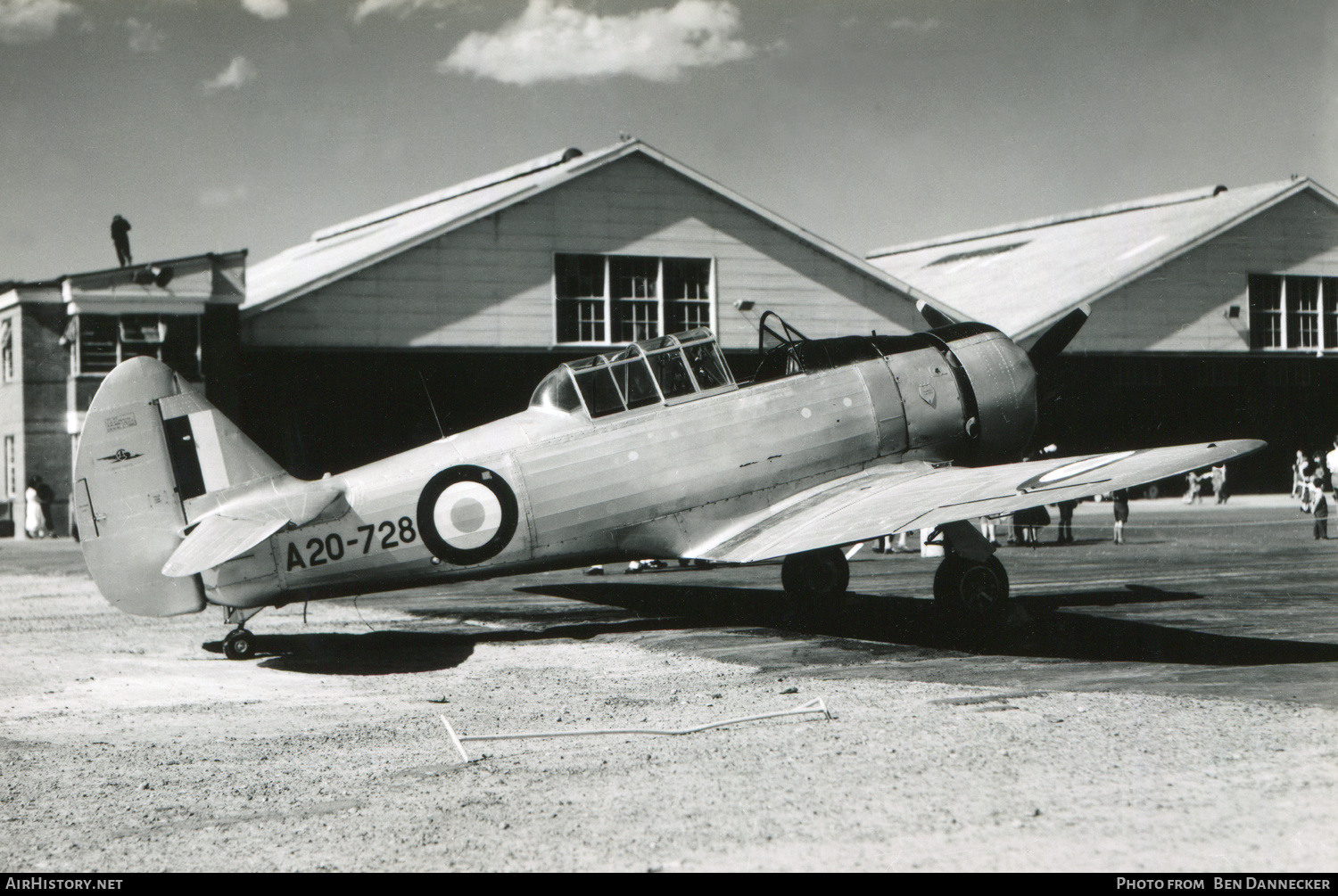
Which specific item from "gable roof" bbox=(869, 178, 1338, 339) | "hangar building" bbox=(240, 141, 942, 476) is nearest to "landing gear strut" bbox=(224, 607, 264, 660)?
"hangar building" bbox=(240, 141, 942, 476)

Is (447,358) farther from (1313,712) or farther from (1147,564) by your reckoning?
(1313,712)

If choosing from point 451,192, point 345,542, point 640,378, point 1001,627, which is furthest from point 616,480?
point 451,192

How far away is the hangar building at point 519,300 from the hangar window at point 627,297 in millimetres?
32

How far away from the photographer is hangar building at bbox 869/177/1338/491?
36.2 metres

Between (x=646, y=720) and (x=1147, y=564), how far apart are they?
484 inches

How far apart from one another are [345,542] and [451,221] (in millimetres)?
17784

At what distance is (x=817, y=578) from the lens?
1312 cm

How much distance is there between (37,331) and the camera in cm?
2842

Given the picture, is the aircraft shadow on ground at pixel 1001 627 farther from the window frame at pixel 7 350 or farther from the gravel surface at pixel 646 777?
the window frame at pixel 7 350

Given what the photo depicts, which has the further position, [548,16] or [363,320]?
[363,320]

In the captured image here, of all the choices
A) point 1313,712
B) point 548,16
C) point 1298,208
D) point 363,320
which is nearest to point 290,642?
point 548,16

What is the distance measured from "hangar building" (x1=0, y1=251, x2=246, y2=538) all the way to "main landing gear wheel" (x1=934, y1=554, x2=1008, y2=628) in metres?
18.9

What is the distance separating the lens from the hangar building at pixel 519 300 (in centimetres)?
2692

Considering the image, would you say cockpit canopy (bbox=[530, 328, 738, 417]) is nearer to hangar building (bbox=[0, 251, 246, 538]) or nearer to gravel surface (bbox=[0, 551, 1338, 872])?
gravel surface (bbox=[0, 551, 1338, 872])
